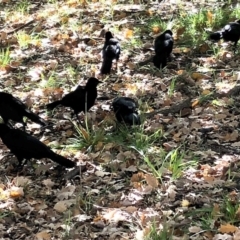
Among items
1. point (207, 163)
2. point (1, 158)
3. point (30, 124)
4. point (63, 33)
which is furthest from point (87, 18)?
point (207, 163)

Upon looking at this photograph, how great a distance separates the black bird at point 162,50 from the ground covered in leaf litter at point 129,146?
0.50 ft

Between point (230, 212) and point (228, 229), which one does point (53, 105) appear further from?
point (228, 229)

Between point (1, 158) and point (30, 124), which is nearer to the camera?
point (1, 158)

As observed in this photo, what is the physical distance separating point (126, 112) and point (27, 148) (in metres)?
1.26

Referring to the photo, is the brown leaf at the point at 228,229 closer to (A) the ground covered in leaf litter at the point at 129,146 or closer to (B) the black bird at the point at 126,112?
(A) the ground covered in leaf litter at the point at 129,146

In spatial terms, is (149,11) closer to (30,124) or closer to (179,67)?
(179,67)

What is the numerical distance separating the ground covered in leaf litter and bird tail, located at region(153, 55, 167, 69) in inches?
4.7

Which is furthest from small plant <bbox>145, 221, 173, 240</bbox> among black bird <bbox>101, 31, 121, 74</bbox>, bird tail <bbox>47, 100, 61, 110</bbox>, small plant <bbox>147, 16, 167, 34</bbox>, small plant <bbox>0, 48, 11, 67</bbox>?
small plant <bbox>147, 16, 167, 34</bbox>

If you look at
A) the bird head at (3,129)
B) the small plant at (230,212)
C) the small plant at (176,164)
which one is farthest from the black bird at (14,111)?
the small plant at (230,212)

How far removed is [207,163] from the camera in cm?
539

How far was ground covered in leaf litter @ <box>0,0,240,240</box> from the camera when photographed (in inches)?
179

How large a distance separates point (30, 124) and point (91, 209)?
87.2 inches

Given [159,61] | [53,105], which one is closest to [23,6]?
[159,61]

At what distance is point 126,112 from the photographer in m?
6.06
